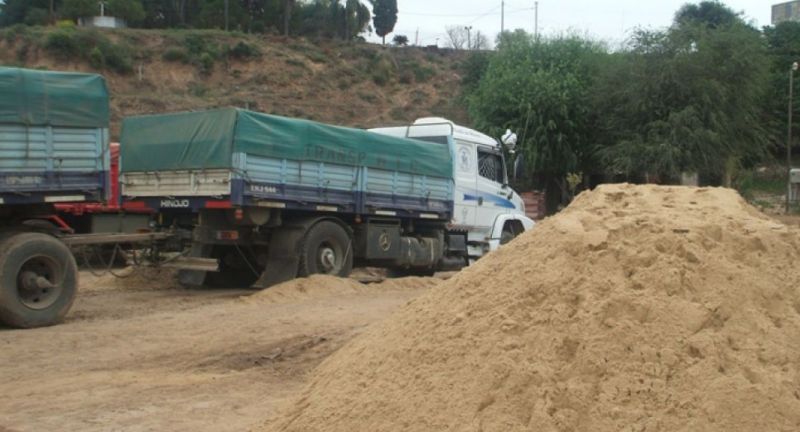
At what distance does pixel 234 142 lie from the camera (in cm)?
1294

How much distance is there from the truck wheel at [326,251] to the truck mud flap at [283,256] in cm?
11

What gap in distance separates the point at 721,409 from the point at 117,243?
33.2 feet

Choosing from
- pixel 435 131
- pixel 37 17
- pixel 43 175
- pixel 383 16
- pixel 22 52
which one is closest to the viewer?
pixel 43 175

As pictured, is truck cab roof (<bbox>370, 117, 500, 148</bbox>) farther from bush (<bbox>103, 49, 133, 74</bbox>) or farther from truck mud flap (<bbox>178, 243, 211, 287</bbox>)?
bush (<bbox>103, 49, 133, 74</bbox>)

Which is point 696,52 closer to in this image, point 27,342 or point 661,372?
point 27,342

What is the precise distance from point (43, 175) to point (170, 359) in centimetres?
329

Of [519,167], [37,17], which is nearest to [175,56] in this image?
[37,17]

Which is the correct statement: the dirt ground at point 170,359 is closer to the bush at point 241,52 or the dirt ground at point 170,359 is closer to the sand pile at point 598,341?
the sand pile at point 598,341

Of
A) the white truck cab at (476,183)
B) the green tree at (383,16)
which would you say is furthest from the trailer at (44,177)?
the green tree at (383,16)

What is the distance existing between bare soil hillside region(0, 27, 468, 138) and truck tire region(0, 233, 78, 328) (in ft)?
97.5

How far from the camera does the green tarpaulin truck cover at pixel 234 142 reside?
13.1 metres

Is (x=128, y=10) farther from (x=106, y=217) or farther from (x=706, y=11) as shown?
(x=106, y=217)

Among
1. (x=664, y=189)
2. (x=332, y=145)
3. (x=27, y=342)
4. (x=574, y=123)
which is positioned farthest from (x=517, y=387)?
(x=574, y=123)

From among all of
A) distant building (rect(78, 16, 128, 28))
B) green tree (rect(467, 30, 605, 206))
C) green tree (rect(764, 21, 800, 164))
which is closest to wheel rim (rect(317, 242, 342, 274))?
green tree (rect(467, 30, 605, 206))
